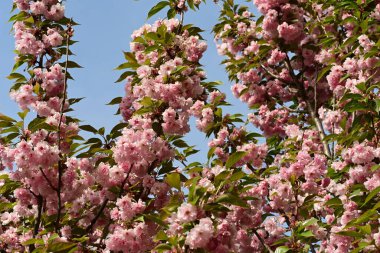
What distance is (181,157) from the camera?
19.9ft

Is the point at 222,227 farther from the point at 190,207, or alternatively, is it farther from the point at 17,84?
the point at 17,84

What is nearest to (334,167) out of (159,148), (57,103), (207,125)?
(207,125)

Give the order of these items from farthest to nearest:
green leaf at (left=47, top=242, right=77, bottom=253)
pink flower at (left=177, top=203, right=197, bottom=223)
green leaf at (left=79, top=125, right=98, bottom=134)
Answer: green leaf at (left=79, top=125, right=98, bottom=134)
green leaf at (left=47, top=242, right=77, bottom=253)
pink flower at (left=177, top=203, right=197, bottom=223)

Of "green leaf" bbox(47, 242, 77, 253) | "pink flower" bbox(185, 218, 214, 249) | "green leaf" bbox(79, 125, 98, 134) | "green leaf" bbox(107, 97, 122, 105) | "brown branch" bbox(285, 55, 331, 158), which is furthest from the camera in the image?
"brown branch" bbox(285, 55, 331, 158)

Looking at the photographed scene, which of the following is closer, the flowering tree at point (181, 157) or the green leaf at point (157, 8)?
the flowering tree at point (181, 157)

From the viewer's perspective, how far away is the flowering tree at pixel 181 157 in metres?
4.37

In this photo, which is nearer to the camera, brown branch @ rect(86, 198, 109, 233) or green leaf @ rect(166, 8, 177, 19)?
brown branch @ rect(86, 198, 109, 233)

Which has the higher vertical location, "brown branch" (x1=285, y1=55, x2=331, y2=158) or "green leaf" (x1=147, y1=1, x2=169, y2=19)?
"green leaf" (x1=147, y1=1, x2=169, y2=19)

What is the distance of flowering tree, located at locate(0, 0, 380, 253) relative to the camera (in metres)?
4.37

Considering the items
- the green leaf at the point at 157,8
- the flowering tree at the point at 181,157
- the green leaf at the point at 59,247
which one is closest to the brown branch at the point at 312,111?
the flowering tree at the point at 181,157

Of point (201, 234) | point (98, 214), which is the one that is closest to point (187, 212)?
point (201, 234)

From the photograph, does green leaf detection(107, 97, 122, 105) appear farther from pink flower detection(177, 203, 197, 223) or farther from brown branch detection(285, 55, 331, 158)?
pink flower detection(177, 203, 197, 223)

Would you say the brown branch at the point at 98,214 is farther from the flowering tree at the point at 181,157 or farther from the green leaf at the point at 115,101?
the green leaf at the point at 115,101

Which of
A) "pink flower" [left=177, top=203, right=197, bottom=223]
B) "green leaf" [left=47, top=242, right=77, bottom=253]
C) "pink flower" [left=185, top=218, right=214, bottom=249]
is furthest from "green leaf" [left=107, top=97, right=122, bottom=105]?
"pink flower" [left=185, top=218, right=214, bottom=249]
